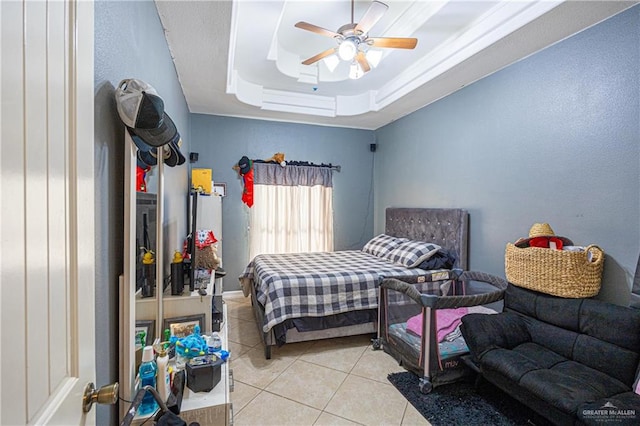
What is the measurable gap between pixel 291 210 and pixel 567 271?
11.4ft

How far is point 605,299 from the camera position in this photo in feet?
6.95

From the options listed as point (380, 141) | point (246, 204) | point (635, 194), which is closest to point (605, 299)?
point (635, 194)

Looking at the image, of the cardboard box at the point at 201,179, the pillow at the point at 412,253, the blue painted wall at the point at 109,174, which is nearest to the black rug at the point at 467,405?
the pillow at the point at 412,253

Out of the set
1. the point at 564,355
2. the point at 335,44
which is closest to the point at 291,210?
the point at 335,44

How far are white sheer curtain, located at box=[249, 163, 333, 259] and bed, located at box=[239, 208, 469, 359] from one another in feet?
3.64

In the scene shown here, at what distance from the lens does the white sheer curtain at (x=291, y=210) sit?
4.67 metres

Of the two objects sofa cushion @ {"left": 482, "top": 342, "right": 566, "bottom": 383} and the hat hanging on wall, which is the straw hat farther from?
the hat hanging on wall

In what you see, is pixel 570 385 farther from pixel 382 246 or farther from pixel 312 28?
pixel 312 28

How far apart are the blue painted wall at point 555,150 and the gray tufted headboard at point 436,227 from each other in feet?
0.36

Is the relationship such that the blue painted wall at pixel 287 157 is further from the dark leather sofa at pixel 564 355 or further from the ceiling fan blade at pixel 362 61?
the dark leather sofa at pixel 564 355

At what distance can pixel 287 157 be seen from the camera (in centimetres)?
484

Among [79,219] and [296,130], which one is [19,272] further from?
[296,130]

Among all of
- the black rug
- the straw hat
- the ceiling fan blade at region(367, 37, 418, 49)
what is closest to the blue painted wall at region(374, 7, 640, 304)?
the straw hat

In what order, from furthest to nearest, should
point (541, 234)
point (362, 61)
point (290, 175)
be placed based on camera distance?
1. point (290, 175)
2. point (362, 61)
3. point (541, 234)
